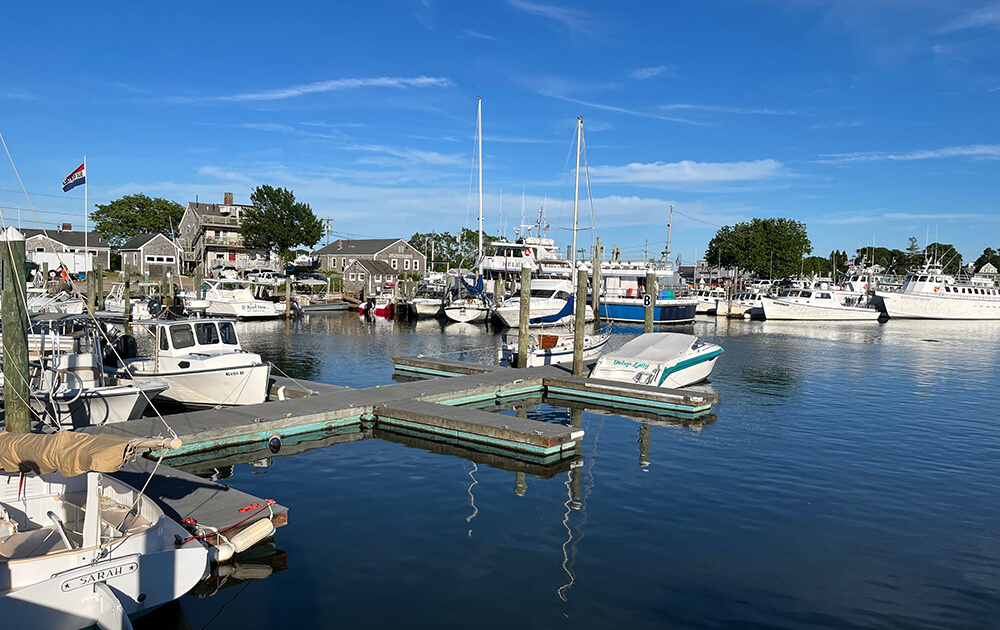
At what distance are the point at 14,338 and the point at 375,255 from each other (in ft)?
265

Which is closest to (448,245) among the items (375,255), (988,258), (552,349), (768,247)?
(375,255)

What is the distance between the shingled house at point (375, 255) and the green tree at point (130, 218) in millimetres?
23175

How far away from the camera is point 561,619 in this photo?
8.48 m

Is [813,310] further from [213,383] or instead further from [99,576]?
[99,576]

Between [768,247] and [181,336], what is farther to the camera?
[768,247]

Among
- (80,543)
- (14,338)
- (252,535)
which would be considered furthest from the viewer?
(14,338)

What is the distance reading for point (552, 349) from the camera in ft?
90.7

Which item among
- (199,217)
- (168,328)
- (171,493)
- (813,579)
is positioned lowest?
(813,579)

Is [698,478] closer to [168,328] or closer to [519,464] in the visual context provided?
[519,464]

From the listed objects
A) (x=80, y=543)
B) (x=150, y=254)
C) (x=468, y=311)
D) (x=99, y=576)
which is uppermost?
(x=150, y=254)

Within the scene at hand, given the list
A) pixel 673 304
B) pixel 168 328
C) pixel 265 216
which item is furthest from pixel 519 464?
pixel 265 216

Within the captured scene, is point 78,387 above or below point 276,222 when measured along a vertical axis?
below

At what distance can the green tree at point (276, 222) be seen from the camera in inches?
3413

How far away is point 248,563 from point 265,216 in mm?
82920
